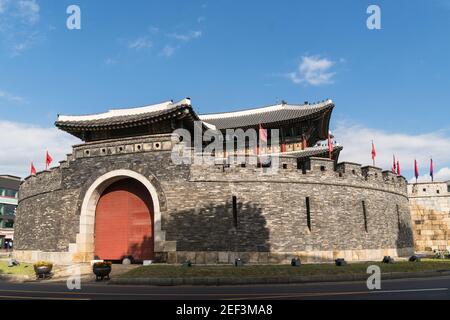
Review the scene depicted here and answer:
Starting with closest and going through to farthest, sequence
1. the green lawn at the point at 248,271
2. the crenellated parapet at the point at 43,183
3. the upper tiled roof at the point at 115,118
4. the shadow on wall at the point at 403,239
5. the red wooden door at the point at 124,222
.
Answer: the green lawn at the point at 248,271, the upper tiled roof at the point at 115,118, the red wooden door at the point at 124,222, the crenellated parapet at the point at 43,183, the shadow on wall at the point at 403,239

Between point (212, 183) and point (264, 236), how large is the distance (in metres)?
3.52

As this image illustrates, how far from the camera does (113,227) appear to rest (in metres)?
18.7

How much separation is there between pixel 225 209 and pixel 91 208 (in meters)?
7.02

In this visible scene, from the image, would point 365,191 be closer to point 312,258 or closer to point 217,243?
point 312,258

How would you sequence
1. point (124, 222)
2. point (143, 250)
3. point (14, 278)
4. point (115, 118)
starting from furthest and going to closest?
point (115, 118), point (124, 222), point (143, 250), point (14, 278)

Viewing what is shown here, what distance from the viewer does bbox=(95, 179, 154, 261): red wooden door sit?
59.3ft

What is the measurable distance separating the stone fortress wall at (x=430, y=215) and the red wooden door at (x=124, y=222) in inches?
833

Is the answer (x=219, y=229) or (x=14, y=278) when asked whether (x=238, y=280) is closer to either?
(x=219, y=229)

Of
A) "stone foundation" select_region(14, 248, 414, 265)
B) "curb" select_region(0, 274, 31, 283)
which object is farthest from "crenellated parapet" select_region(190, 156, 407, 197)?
"curb" select_region(0, 274, 31, 283)

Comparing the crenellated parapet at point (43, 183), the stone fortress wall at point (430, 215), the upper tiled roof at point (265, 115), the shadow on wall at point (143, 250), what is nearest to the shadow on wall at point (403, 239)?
the stone fortress wall at point (430, 215)

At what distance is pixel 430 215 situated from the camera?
1104 inches

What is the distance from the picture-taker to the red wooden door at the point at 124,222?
59.3ft

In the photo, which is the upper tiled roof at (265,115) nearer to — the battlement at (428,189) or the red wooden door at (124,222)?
the red wooden door at (124,222)

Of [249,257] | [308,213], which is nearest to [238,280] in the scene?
[249,257]
